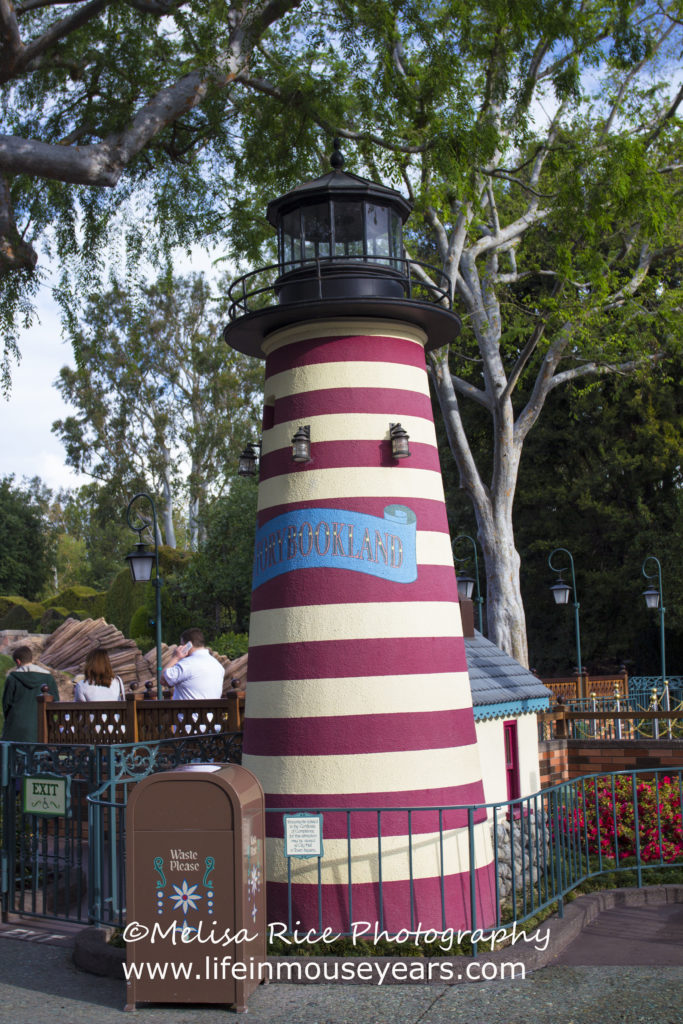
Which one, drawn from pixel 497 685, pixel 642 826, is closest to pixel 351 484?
pixel 497 685

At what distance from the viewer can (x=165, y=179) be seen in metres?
16.3

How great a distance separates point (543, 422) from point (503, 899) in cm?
2788

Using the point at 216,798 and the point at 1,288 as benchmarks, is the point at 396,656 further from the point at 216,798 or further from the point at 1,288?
the point at 1,288

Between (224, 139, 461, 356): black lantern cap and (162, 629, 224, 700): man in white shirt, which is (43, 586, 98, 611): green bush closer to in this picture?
(162, 629, 224, 700): man in white shirt

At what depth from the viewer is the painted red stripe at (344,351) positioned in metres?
8.27

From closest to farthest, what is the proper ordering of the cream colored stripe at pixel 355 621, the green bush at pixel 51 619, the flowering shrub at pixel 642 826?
the cream colored stripe at pixel 355 621, the flowering shrub at pixel 642 826, the green bush at pixel 51 619

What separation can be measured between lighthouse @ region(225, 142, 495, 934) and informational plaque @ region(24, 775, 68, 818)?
152 cm

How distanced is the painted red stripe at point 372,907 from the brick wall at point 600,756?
5.84 m

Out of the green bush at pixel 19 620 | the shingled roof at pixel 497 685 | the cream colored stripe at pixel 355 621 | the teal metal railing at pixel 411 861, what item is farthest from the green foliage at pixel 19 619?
the cream colored stripe at pixel 355 621

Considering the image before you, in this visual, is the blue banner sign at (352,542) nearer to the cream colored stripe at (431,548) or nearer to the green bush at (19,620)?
the cream colored stripe at (431,548)

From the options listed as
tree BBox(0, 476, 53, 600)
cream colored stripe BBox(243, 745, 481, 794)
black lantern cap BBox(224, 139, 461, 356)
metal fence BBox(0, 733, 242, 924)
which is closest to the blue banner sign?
cream colored stripe BBox(243, 745, 481, 794)

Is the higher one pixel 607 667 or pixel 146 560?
pixel 146 560

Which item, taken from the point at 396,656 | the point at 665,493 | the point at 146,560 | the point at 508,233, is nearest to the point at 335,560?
the point at 396,656

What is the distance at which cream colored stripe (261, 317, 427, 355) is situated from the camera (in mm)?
8273
